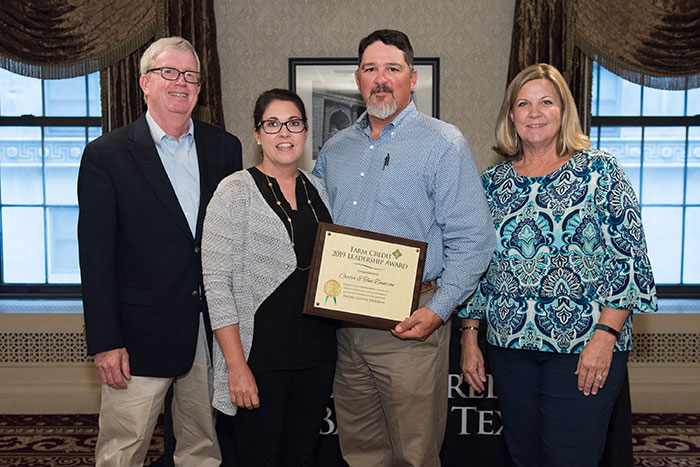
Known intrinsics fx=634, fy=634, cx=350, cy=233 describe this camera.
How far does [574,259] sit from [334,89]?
261 centimetres

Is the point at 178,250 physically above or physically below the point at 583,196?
below

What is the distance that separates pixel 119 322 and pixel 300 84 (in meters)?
2.51

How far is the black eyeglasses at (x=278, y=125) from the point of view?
2064mm

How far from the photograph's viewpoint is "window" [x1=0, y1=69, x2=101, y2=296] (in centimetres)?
450

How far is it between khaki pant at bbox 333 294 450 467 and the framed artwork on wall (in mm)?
2267

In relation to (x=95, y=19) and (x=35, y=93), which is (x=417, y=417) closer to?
(x=95, y=19)

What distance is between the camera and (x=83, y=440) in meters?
3.66

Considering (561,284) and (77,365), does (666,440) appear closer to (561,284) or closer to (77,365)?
(561,284)

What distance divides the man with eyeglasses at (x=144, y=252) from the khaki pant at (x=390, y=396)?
0.56 metres

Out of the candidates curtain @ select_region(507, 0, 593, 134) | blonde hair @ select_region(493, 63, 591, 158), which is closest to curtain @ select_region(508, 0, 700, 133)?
curtain @ select_region(507, 0, 593, 134)

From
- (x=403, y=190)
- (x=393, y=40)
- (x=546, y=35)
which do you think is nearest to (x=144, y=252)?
(x=403, y=190)

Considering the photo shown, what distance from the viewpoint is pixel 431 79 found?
13.9 feet

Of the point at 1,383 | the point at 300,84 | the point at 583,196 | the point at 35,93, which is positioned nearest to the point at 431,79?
the point at 300,84

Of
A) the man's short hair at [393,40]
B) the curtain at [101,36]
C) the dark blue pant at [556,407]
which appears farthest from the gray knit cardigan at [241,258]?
the curtain at [101,36]
